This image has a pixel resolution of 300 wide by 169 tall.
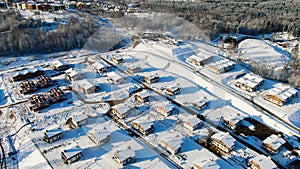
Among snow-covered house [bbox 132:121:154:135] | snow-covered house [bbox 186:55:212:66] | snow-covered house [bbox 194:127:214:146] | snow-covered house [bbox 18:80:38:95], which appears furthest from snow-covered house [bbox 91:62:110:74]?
snow-covered house [bbox 194:127:214:146]

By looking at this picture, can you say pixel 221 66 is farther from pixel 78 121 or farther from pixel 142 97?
pixel 78 121

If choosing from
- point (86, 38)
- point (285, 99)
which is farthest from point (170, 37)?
point (285, 99)

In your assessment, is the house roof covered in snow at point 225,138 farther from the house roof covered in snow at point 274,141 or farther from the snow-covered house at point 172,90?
the snow-covered house at point 172,90

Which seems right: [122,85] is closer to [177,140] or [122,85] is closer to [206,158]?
[177,140]

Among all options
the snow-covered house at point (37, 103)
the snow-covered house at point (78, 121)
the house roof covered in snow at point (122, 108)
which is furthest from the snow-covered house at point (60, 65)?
the house roof covered in snow at point (122, 108)

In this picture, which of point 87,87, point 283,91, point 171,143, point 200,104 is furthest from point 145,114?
point 283,91

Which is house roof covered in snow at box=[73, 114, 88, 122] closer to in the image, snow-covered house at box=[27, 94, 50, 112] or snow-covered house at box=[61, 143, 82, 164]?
snow-covered house at box=[61, 143, 82, 164]
